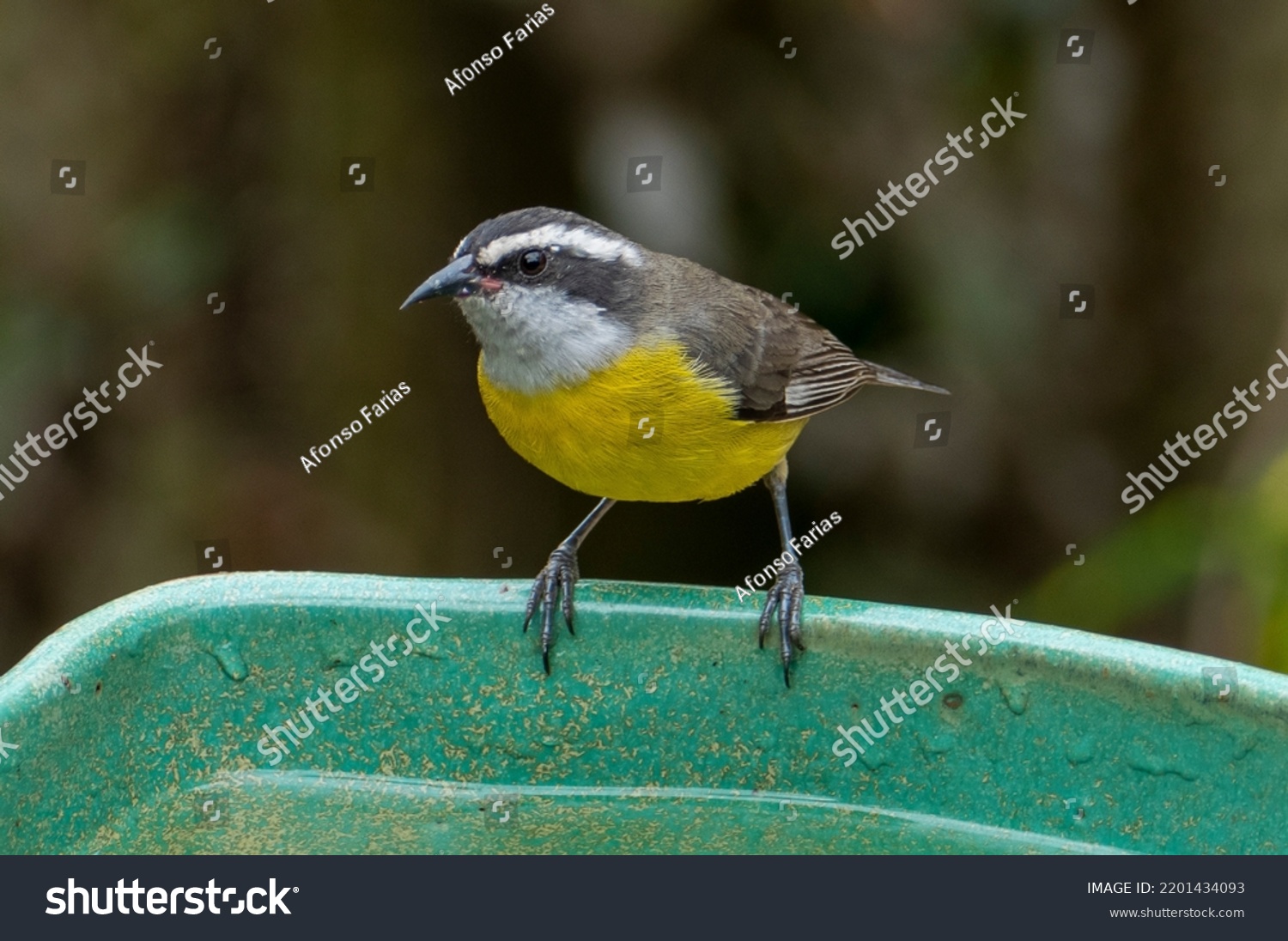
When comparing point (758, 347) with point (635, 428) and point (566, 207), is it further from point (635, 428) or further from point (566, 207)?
point (566, 207)

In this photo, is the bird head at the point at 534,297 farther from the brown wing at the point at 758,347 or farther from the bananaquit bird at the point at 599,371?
the brown wing at the point at 758,347

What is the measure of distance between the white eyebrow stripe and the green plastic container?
90 centimetres

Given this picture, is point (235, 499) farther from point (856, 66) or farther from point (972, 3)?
point (972, 3)

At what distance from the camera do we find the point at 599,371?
4.26m

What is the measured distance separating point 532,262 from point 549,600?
95cm

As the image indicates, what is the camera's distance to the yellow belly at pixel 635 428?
4.18 m

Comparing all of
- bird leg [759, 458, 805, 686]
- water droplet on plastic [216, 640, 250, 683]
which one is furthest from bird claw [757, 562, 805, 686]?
water droplet on plastic [216, 640, 250, 683]

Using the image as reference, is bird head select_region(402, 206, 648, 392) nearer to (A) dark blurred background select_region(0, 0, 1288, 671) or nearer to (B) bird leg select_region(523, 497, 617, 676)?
(B) bird leg select_region(523, 497, 617, 676)

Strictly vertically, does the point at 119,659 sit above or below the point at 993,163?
below

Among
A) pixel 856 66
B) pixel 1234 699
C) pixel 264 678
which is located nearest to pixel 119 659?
pixel 264 678

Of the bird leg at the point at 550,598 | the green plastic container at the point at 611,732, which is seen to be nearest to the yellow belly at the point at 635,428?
the bird leg at the point at 550,598

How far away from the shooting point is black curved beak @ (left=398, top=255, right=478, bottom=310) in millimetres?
4117

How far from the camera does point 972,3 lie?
580 centimetres

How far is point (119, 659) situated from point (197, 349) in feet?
10.2
